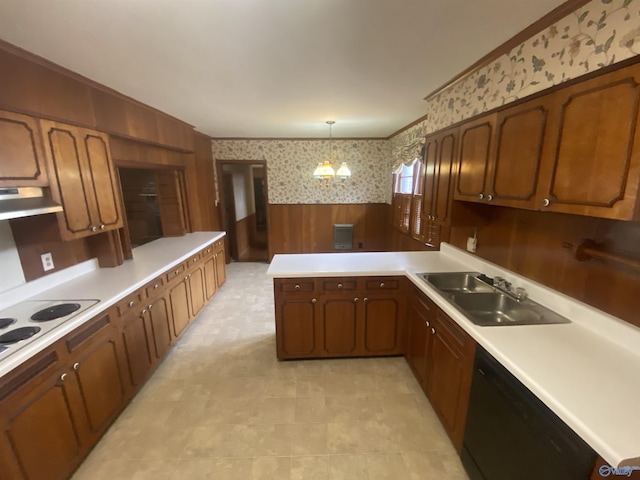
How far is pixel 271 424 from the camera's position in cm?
192

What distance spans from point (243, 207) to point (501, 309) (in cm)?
571

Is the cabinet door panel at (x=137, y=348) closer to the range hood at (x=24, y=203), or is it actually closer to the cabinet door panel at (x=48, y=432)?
the cabinet door panel at (x=48, y=432)

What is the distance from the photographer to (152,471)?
1.62m


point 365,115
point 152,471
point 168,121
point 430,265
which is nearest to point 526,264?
point 430,265

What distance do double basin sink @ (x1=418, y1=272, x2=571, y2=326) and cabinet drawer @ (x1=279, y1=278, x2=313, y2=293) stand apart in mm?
949

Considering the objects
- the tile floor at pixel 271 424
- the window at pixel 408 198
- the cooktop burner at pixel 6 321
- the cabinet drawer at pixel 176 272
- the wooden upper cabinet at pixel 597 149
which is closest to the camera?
the wooden upper cabinet at pixel 597 149

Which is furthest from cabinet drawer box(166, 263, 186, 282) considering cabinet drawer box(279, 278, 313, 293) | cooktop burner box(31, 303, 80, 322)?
cabinet drawer box(279, 278, 313, 293)

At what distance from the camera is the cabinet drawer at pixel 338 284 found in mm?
2373

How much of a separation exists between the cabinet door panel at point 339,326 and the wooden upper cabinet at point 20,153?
2177 mm

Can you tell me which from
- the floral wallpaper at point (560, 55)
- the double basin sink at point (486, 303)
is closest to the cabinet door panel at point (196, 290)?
the double basin sink at point (486, 303)

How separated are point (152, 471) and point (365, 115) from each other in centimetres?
380

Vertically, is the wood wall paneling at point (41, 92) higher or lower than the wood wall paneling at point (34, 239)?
higher

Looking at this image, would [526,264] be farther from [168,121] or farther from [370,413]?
[168,121]

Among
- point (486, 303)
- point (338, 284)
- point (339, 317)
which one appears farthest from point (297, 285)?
point (486, 303)
